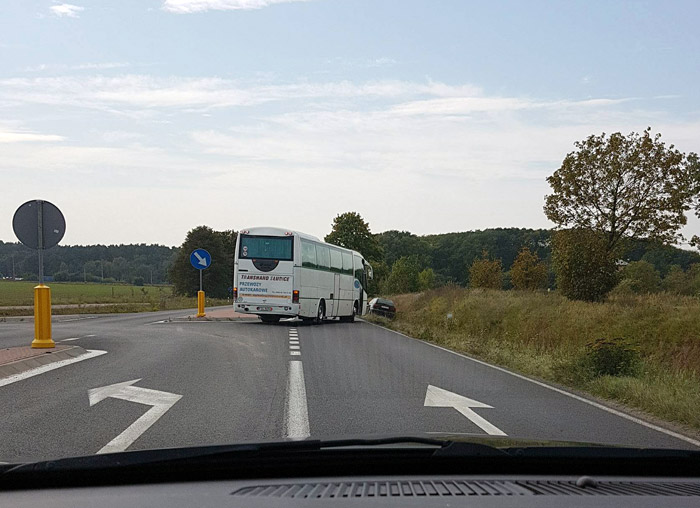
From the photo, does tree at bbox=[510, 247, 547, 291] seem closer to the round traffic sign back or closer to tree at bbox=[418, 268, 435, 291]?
tree at bbox=[418, 268, 435, 291]

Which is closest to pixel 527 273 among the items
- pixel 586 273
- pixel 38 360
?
pixel 586 273

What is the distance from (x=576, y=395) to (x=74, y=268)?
13471 centimetres

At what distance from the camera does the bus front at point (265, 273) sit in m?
28.8

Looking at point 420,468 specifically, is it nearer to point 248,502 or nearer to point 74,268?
point 248,502

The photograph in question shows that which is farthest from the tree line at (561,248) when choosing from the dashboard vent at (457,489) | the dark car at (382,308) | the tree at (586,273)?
the dashboard vent at (457,489)

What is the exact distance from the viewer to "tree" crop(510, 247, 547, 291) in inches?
2741

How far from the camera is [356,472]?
341cm

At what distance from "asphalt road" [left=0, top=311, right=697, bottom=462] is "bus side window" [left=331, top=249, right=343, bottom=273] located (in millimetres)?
18159

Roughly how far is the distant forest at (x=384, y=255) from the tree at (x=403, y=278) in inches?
133

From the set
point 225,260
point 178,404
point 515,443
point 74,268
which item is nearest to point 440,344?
point 178,404

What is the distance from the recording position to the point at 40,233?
14.3 m

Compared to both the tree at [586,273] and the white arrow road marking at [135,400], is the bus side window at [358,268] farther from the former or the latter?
the white arrow road marking at [135,400]

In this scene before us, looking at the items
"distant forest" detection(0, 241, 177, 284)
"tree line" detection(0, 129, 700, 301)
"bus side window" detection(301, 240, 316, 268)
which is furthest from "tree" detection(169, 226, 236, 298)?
"bus side window" detection(301, 240, 316, 268)

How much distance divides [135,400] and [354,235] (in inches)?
3557
